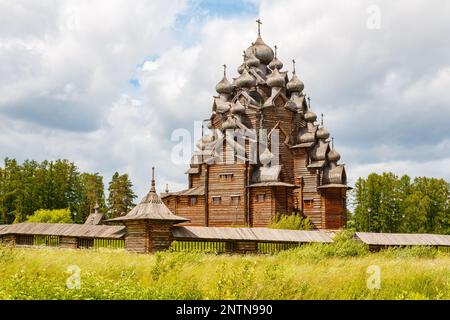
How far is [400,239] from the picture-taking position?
2972 centimetres

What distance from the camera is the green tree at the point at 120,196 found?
197ft

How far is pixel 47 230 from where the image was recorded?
2491 centimetres

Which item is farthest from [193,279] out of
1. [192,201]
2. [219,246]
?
[192,201]

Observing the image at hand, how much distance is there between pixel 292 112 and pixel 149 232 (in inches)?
907

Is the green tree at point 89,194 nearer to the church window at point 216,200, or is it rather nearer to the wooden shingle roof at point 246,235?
the church window at point 216,200

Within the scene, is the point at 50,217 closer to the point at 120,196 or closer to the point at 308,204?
the point at 120,196

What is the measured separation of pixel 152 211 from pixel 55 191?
119 feet

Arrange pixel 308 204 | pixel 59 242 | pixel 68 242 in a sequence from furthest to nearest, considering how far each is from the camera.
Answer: pixel 308 204
pixel 59 242
pixel 68 242

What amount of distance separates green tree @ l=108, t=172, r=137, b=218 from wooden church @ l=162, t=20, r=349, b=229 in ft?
63.2

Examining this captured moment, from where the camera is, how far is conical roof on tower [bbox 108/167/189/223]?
2162 centimetres

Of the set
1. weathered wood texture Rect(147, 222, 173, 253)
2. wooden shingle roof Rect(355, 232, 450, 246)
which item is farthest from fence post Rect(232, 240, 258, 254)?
wooden shingle roof Rect(355, 232, 450, 246)

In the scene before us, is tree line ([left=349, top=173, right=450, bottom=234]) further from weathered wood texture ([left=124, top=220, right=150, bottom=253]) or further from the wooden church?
weathered wood texture ([left=124, top=220, right=150, bottom=253])

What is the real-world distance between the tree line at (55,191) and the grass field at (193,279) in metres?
37.2

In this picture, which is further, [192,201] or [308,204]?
[308,204]
